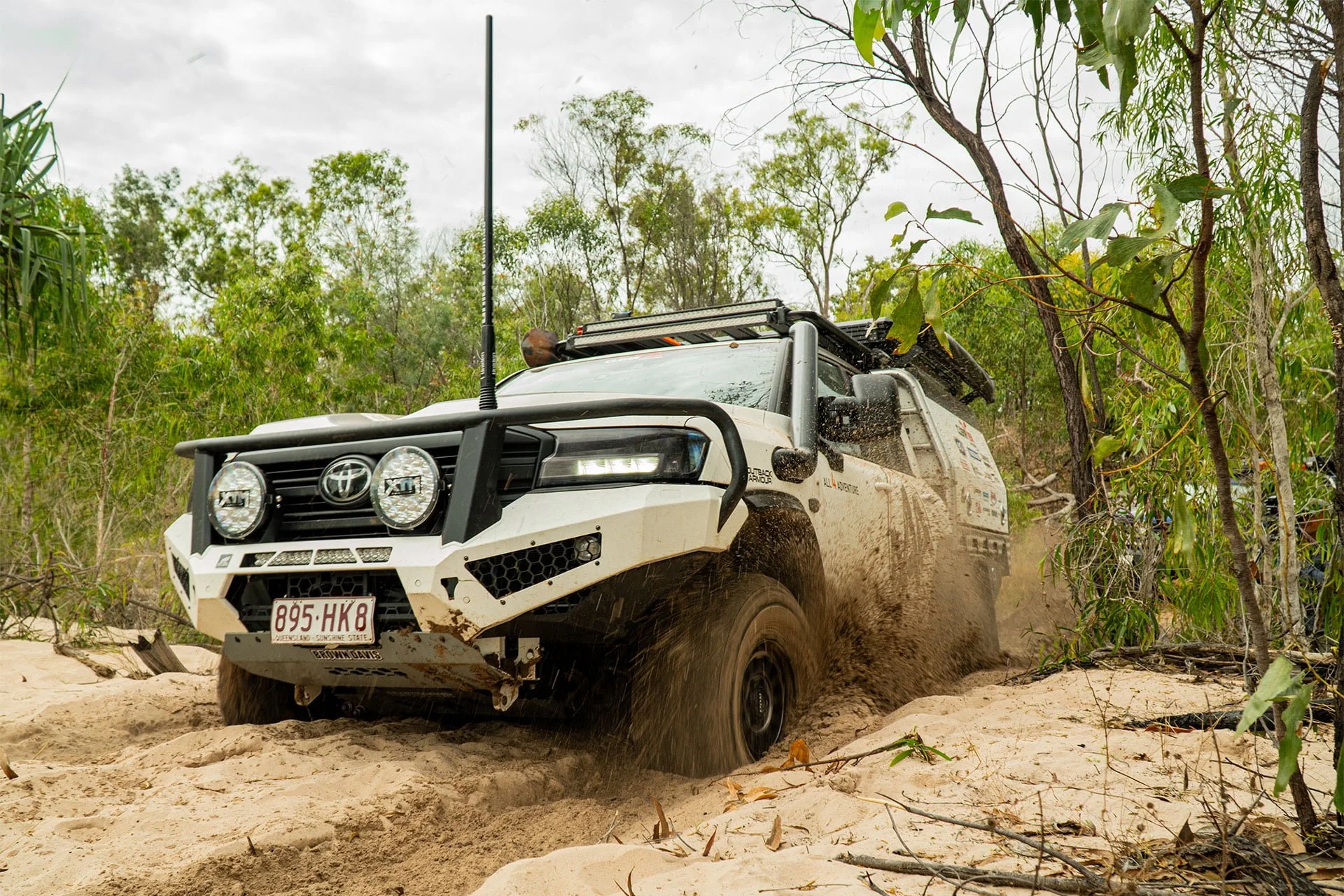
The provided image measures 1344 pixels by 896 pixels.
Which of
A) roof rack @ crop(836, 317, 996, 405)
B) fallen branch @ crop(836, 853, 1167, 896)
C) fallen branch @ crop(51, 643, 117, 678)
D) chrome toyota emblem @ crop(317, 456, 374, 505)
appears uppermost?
roof rack @ crop(836, 317, 996, 405)

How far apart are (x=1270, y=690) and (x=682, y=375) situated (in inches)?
115

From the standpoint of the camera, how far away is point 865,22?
1.53 metres

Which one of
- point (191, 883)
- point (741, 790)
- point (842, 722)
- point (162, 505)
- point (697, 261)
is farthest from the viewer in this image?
point (697, 261)

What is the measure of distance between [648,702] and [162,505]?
991 cm

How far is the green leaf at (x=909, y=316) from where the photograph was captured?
1.92 m

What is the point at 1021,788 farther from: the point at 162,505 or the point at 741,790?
the point at 162,505

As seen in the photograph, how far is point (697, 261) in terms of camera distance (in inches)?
753

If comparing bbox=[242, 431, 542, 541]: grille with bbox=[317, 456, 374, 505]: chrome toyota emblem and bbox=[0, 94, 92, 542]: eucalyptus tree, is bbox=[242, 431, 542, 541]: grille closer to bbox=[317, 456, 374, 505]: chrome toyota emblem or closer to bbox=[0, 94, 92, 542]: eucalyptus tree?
bbox=[317, 456, 374, 505]: chrome toyota emblem

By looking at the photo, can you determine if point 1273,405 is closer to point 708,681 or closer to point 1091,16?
point 708,681

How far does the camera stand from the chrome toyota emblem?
10.2 feet

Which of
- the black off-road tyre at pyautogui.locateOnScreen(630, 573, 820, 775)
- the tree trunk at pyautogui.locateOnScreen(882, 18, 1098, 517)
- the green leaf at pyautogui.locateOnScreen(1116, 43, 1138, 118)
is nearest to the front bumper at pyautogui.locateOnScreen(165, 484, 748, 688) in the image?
the black off-road tyre at pyautogui.locateOnScreen(630, 573, 820, 775)

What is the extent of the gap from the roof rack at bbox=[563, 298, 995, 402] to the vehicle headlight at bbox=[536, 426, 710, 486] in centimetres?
145

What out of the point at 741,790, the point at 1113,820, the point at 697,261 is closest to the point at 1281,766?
the point at 1113,820

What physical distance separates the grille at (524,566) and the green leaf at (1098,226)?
5.54 feet
